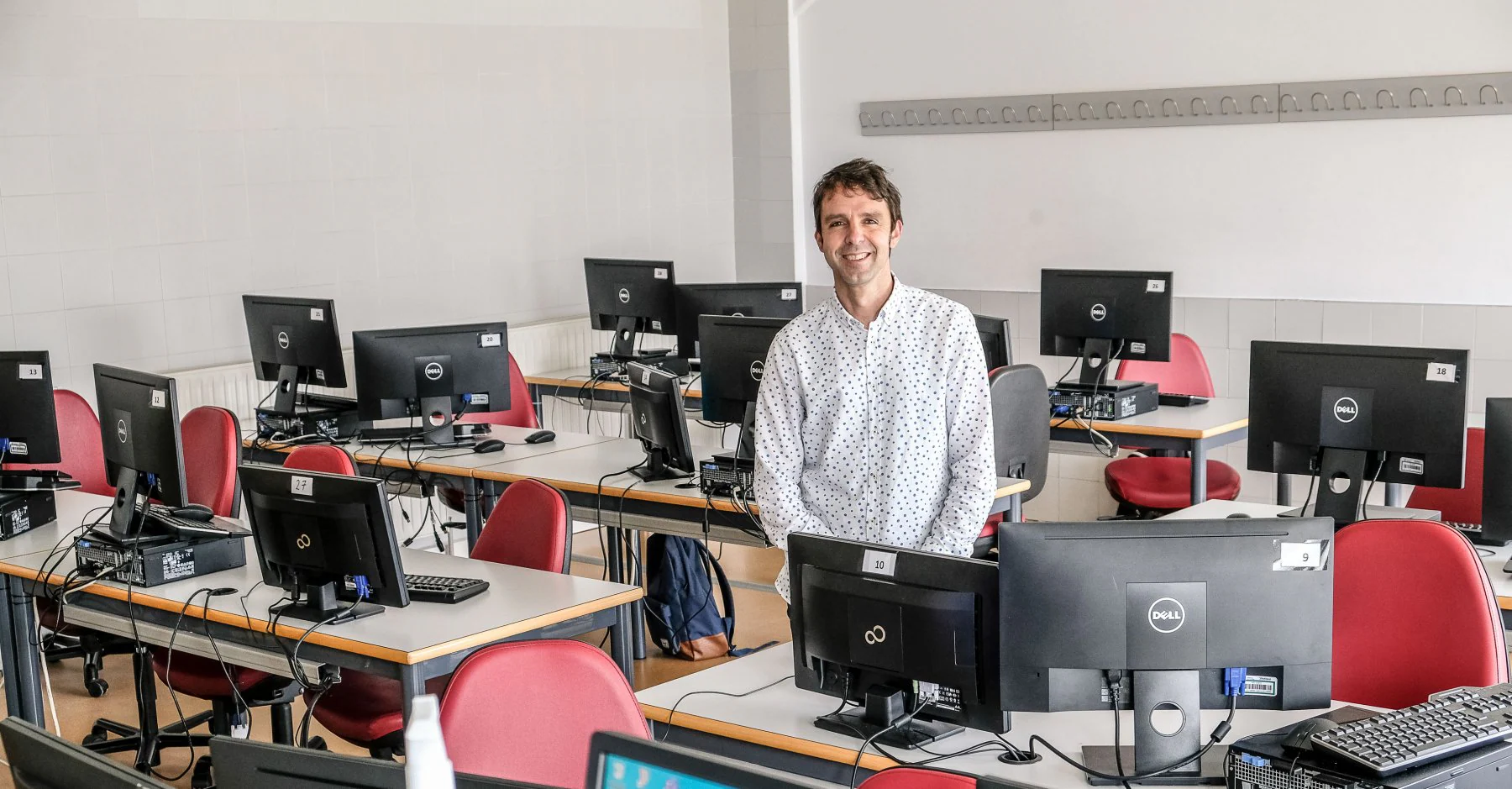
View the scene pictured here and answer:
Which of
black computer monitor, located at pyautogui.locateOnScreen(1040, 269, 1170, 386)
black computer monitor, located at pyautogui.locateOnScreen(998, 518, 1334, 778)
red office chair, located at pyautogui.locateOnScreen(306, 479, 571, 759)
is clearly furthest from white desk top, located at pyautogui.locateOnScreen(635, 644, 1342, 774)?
black computer monitor, located at pyautogui.locateOnScreen(1040, 269, 1170, 386)

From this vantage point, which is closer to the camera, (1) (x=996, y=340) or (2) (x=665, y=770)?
(2) (x=665, y=770)

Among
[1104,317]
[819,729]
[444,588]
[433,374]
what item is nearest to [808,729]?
[819,729]

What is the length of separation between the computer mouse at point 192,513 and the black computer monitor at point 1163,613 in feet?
7.44

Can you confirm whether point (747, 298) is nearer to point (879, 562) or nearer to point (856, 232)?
point (856, 232)

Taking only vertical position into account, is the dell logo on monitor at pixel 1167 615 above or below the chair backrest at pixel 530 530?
above

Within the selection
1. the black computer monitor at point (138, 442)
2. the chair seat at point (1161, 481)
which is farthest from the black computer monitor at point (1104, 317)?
the black computer monitor at point (138, 442)

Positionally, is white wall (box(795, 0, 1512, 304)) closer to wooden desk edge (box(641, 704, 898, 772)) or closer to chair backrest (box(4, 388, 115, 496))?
chair backrest (box(4, 388, 115, 496))

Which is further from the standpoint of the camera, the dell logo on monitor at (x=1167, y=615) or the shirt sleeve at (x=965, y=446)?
the shirt sleeve at (x=965, y=446)

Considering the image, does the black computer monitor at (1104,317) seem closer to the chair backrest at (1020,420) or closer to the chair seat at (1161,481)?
the chair seat at (1161,481)

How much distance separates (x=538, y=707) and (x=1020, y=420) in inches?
106

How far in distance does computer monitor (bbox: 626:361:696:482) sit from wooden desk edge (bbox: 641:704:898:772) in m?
1.89

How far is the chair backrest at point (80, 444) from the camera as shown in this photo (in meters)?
5.07

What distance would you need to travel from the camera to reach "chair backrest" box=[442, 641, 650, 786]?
240cm

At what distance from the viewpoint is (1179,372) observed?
5.92m
